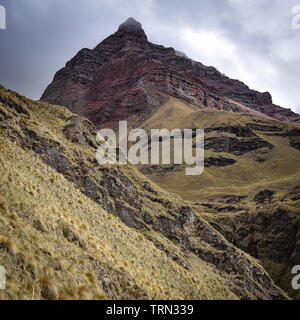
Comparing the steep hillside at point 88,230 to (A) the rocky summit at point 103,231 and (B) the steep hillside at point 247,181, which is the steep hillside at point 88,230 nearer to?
(A) the rocky summit at point 103,231

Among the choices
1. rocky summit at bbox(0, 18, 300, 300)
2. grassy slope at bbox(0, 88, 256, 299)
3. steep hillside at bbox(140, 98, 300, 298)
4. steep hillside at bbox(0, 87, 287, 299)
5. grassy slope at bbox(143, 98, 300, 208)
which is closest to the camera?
grassy slope at bbox(0, 88, 256, 299)

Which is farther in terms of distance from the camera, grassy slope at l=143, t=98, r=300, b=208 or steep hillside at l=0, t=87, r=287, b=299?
grassy slope at l=143, t=98, r=300, b=208

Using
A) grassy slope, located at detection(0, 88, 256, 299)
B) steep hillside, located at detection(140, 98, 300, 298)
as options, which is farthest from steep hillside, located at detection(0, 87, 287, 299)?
steep hillside, located at detection(140, 98, 300, 298)

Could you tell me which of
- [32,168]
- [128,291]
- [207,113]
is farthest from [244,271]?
[207,113]

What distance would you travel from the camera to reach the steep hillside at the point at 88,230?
12.3 metres

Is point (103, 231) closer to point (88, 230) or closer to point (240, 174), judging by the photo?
point (88, 230)

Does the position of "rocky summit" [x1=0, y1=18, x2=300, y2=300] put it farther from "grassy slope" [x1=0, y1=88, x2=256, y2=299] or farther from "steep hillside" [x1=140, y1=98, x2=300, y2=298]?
"steep hillside" [x1=140, y1=98, x2=300, y2=298]

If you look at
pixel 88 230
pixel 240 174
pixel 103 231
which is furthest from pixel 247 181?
pixel 88 230

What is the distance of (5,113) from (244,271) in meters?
29.8

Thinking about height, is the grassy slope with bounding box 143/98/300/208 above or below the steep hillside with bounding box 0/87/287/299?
above

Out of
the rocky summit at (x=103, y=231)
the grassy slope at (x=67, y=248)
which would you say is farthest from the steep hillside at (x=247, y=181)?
the grassy slope at (x=67, y=248)

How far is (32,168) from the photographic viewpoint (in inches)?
851

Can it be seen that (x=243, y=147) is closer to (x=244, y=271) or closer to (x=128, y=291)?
(x=244, y=271)

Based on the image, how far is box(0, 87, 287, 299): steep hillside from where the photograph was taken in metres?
12.3
